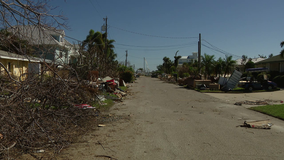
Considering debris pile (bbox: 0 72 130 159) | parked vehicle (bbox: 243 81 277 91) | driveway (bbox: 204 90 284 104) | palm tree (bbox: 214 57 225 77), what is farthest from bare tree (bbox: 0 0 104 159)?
palm tree (bbox: 214 57 225 77)

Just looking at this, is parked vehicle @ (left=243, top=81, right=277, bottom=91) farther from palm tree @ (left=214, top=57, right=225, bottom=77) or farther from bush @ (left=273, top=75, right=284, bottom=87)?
palm tree @ (left=214, top=57, right=225, bottom=77)

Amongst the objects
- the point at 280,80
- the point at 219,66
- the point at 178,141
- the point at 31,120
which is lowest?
the point at 178,141

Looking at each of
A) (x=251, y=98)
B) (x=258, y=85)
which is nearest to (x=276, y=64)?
(x=258, y=85)

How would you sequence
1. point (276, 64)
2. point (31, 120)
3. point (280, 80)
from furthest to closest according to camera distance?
1. point (276, 64)
2. point (280, 80)
3. point (31, 120)

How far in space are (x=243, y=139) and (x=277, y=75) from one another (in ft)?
97.6

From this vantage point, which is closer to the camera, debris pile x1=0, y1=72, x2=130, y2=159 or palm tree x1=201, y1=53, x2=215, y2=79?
debris pile x1=0, y1=72, x2=130, y2=159

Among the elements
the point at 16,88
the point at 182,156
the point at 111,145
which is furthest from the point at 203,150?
the point at 16,88

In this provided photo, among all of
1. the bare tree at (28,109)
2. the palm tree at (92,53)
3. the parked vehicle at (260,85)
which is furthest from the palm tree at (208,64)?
the bare tree at (28,109)

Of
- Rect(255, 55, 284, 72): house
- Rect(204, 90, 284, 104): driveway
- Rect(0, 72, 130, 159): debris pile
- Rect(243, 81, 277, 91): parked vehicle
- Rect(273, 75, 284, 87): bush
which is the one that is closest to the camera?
Rect(0, 72, 130, 159): debris pile

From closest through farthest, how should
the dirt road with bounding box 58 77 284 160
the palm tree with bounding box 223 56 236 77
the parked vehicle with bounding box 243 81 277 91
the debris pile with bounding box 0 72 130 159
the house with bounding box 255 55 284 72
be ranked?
the debris pile with bounding box 0 72 130 159
the dirt road with bounding box 58 77 284 160
the parked vehicle with bounding box 243 81 277 91
the house with bounding box 255 55 284 72
the palm tree with bounding box 223 56 236 77

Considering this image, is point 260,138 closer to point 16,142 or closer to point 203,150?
point 203,150

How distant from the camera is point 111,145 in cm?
623

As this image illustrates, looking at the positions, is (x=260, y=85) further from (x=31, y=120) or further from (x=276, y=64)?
(x=31, y=120)

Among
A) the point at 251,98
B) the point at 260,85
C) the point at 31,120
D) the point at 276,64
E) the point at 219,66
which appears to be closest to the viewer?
the point at 31,120
